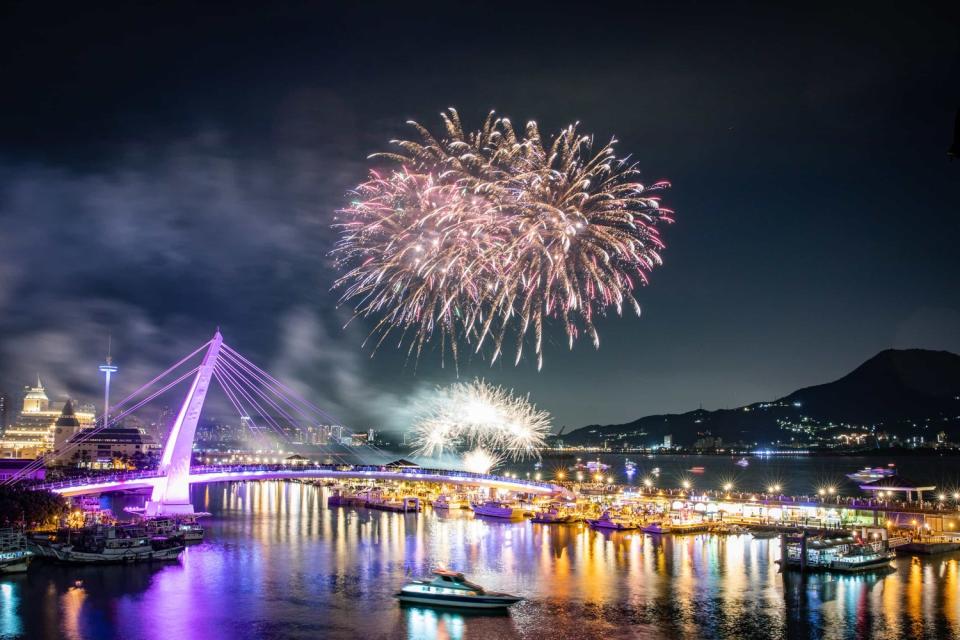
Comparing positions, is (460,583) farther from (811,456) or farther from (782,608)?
(811,456)

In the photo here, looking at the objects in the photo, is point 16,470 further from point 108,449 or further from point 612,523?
point 612,523

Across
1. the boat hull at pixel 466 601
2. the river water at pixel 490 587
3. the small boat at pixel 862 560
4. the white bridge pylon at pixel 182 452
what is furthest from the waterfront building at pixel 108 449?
the small boat at pixel 862 560

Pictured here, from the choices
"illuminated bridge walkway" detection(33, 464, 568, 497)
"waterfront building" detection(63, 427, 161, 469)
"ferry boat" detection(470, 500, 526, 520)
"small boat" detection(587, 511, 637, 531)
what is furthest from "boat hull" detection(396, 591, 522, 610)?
"waterfront building" detection(63, 427, 161, 469)

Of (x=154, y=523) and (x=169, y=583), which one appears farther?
(x=154, y=523)

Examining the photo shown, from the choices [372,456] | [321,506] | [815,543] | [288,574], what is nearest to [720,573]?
[815,543]

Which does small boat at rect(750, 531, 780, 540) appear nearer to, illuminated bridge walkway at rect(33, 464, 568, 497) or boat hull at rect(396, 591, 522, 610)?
illuminated bridge walkway at rect(33, 464, 568, 497)

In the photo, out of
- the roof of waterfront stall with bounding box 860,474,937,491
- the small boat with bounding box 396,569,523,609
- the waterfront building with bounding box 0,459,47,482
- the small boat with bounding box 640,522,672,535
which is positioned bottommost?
the small boat with bounding box 640,522,672,535

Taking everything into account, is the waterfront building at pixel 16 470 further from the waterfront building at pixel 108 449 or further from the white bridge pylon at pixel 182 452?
the waterfront building at pixel 108 449
